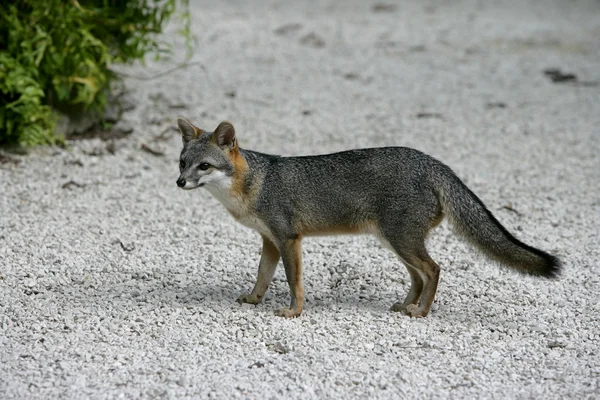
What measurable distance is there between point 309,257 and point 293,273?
108 centimetres

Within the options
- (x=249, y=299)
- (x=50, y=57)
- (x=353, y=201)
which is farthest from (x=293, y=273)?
(x=50, y=57)

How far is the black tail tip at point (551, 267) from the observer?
491 cm

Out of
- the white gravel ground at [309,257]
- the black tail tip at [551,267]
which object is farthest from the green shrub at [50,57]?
the black tail tip at [551,267]

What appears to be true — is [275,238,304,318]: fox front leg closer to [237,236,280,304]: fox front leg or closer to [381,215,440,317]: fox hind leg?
[237,236,280,304]: fox front leg

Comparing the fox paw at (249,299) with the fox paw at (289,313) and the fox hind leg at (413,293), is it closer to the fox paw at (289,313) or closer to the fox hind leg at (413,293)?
the fox paw at (289,313)

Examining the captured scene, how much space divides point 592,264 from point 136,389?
3.67 m

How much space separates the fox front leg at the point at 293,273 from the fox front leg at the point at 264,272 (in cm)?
26

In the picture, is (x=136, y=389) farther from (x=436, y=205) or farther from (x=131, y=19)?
(x=131, y=19)

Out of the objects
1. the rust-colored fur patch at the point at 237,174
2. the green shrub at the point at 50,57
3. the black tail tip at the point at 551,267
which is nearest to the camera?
the black tail tip at the point at 551,267

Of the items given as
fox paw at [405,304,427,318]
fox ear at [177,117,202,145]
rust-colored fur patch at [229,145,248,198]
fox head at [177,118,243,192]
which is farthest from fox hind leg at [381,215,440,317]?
fox ear at [177,117,202,145]

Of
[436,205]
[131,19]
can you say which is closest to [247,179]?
[436,205]

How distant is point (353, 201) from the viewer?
17.2ft

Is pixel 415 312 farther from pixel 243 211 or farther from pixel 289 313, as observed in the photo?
pixel 243 211

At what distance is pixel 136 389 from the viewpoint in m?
4.30
